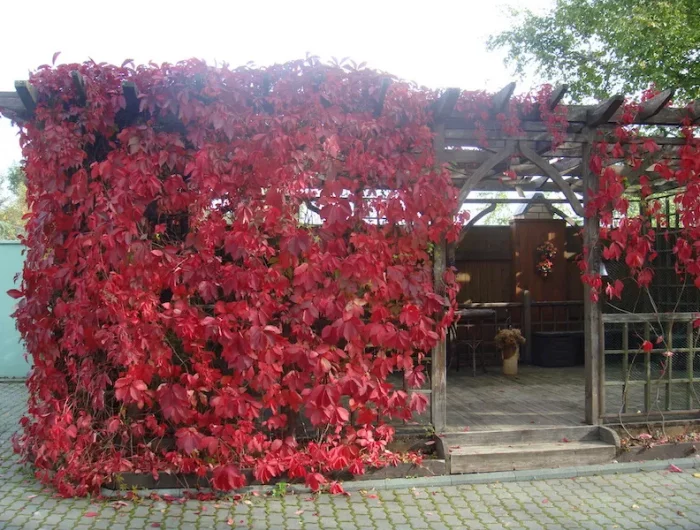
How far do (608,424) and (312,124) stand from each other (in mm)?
3685

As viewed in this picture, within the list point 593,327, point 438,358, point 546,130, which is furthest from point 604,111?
point 438,358

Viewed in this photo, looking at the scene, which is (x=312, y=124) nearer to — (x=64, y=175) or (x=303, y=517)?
(x=64, y=175)

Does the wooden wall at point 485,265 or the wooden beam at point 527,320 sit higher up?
the wooden wall at point 485,265

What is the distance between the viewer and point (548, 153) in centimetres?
602

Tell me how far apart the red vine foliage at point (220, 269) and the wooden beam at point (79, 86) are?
0.04 meters

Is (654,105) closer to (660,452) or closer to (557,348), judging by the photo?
(660,452)

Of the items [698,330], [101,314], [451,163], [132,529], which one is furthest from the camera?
[451,163]

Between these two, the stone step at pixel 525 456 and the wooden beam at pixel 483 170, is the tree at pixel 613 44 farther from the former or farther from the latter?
the stone step at pixel 525 456

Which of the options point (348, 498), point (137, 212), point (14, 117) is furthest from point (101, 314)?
point (348, 498)

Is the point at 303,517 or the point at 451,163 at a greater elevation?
the point at 451,163

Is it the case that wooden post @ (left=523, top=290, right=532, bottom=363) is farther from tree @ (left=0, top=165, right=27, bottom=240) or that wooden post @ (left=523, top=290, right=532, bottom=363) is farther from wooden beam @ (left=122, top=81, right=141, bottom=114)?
tree @ (left=0, top=165, right=27, bottom=240)

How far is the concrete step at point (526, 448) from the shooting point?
5.09m

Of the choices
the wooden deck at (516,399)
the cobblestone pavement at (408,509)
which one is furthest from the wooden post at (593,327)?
the cobblestone pavement at (408,509)

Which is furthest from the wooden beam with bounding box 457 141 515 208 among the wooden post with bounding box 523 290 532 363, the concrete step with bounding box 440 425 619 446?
the wooden post with bounding box 523 290 532 363
